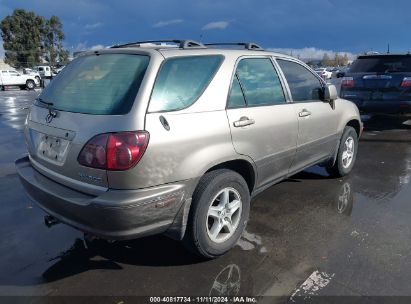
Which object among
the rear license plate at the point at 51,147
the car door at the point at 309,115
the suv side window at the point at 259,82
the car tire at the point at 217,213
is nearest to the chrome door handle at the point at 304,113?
the car door at the point at 309,115

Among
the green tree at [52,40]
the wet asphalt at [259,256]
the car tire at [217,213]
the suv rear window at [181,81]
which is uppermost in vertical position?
the green tree at [52,40]

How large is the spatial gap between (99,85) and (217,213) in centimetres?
142

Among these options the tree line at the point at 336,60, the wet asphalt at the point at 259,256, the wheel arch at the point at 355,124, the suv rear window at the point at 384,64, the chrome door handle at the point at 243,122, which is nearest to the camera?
the wet asphalt at the point at 259,256

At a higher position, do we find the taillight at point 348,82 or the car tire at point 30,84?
the car tire at point 30,84

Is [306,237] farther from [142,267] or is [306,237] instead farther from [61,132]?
[61,132]

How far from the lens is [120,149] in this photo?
8.29 ft

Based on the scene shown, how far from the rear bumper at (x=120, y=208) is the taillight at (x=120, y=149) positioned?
192mm

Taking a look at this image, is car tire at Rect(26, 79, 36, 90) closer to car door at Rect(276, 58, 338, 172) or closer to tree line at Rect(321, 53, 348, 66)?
car door at Rect(276, 58, 338, 172)

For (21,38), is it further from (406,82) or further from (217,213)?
(217,213)

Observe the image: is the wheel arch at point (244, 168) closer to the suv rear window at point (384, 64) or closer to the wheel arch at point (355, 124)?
the wheel arch at point (355, 124)

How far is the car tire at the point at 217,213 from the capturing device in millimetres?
2943

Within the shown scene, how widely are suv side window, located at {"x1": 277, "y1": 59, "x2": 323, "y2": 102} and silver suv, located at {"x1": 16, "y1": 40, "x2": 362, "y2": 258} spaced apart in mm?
227

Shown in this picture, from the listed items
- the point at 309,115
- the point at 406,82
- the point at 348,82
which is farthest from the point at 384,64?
the point at 309,115

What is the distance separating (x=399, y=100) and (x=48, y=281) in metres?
7.80
